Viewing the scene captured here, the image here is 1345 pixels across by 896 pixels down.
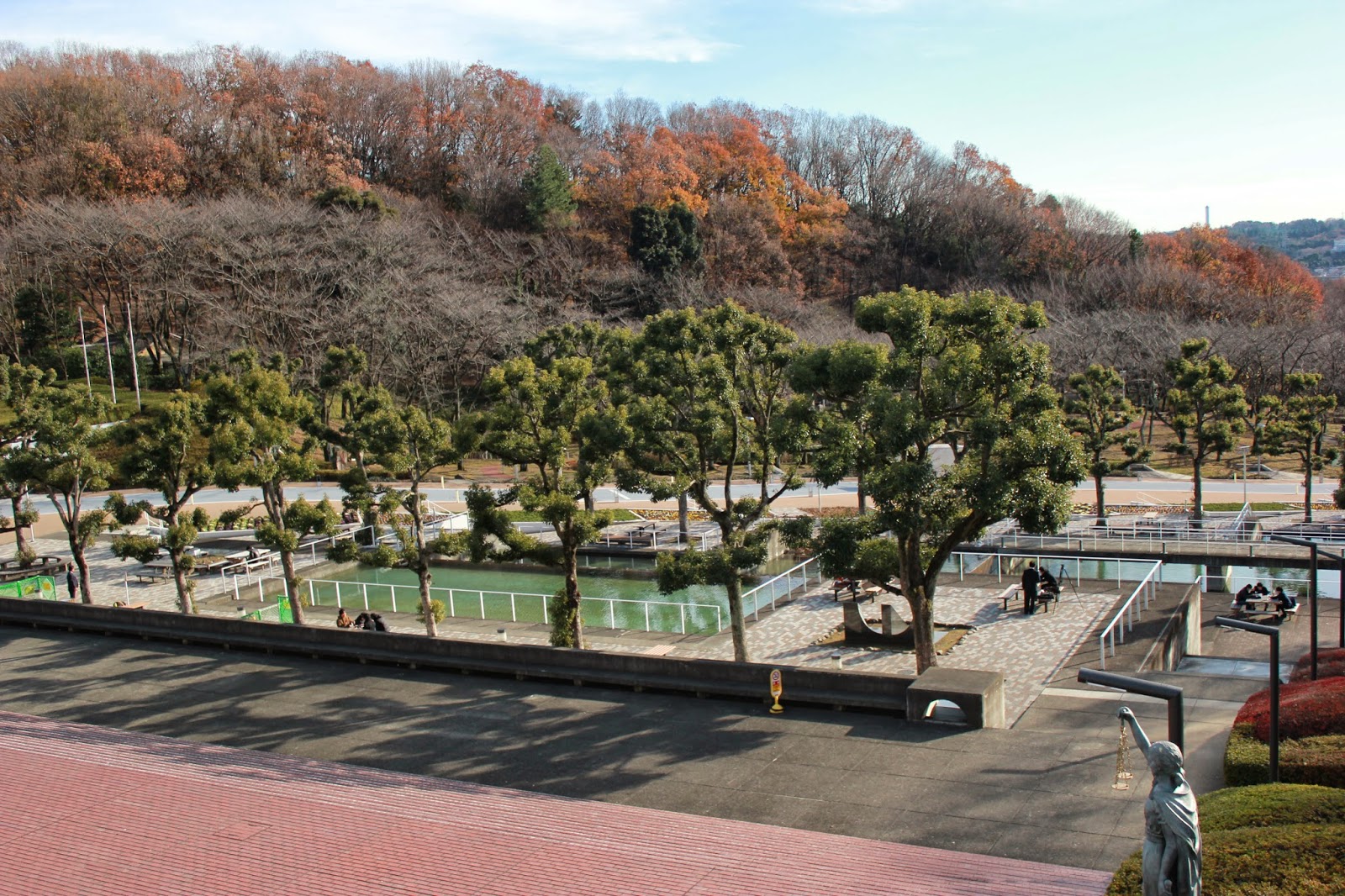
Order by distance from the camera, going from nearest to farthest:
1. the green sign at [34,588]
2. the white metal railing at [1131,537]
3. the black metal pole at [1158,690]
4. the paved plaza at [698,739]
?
1. the black metal pole at [1158,690]
2. the paved plaza at [698,739]
3. the white metal railing at [1131,537]
4. the green sign at [34,588]

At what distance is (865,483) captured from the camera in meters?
12.9

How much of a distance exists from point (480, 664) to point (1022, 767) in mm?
7847

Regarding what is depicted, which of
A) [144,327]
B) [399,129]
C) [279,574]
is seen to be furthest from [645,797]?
[399,129]

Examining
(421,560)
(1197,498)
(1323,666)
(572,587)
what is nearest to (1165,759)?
(1323,666)

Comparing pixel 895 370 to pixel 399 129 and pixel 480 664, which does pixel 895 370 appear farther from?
pixel 399 129

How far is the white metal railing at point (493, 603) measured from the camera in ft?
69.6

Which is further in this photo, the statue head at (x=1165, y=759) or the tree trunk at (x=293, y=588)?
the tree trunk at (x=293, y=588)

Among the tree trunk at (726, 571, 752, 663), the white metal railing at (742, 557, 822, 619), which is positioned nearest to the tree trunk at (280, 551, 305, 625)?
the white metal railing at (742, 557, 822, 619)

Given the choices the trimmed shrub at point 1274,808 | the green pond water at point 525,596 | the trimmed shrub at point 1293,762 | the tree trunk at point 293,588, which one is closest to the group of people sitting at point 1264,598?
the green pond water at point 525,596

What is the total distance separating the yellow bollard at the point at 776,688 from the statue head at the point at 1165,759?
7.17 meters

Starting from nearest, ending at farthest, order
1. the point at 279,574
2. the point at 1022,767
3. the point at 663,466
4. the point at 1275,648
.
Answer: the point at 1275,648 < the point at 1022,767 < the point at 663,466 < the point at 279,574

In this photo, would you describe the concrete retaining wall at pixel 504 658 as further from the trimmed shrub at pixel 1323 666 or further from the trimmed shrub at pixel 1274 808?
the trimmed shrub at pixel 1323 666

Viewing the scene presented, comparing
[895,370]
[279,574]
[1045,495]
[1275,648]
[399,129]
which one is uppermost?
[399,129]

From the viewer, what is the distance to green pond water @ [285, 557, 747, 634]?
70.6 ft
